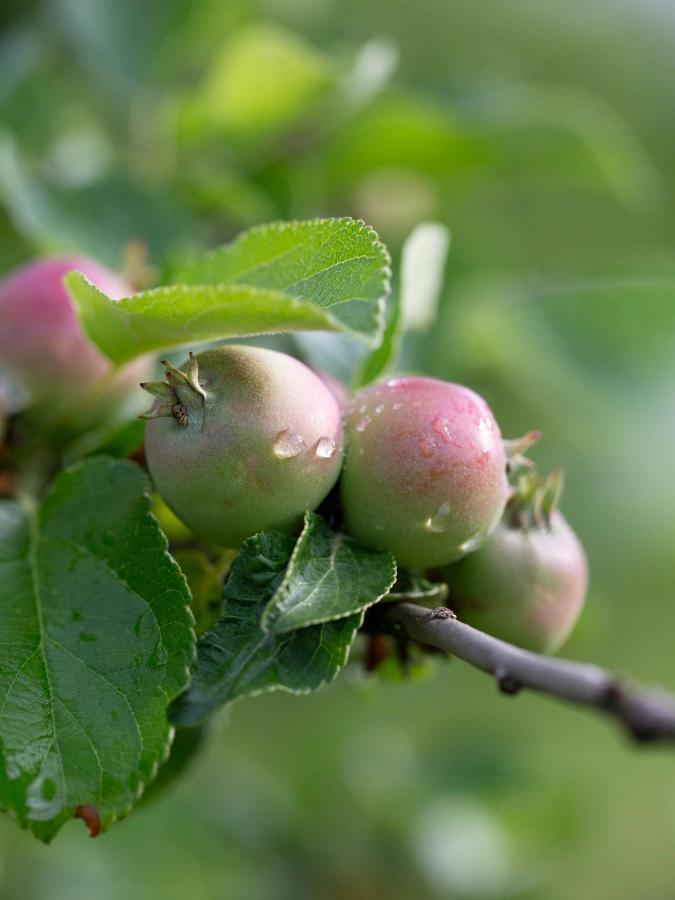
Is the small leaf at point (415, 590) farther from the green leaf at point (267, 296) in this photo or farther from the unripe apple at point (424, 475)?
the green leaf at point (267, 296)

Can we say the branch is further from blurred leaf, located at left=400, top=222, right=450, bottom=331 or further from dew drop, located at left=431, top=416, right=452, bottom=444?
blurred leaf, located at left=400, top=222, right=450, bottom=331

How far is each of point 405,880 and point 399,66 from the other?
64.7 inches

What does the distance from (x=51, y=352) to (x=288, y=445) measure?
1.10 ft

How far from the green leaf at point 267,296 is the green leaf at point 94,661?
0.11 meters

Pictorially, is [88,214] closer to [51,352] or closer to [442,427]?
[51,352]

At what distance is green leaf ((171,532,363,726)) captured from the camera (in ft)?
2.02

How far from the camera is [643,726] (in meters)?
0.43

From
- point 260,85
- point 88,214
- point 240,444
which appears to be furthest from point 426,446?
point 260,85

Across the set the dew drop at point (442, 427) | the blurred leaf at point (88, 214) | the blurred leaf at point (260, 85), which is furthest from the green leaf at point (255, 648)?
the blurred leaf at point (260, 85)

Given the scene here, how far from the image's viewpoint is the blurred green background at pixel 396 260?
1.43 m

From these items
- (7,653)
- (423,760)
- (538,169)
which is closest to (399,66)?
(538,169)

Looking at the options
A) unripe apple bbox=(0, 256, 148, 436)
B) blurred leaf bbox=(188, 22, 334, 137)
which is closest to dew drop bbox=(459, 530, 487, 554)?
unripe apple bbox=(0, 256, 148, 436)

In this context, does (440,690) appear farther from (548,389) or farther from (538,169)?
(538,169)

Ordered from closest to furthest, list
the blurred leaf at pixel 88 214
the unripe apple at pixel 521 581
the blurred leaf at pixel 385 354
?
the unripe apple at pixel 521 581 → the blurred leaf at pixel 385 354 → the blurred leaf at pixel 88 214
